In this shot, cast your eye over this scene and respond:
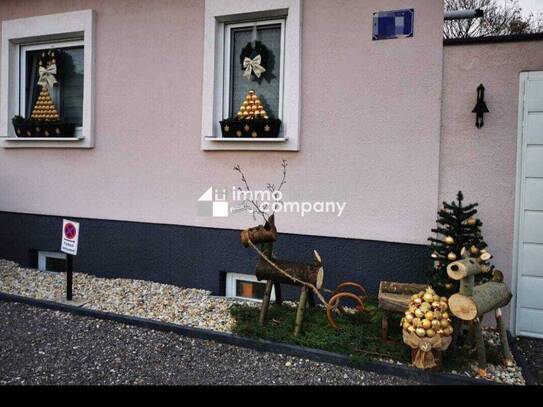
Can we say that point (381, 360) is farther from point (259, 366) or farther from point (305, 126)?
point (305, 126)

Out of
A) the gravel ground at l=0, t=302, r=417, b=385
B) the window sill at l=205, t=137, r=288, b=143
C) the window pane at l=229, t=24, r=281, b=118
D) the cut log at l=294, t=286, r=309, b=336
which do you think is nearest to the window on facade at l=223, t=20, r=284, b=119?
the window pane at l=229, t=24, r=281, b=118

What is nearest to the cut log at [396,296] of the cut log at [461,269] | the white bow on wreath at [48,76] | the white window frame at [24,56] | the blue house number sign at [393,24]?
the cut log at [461,269]

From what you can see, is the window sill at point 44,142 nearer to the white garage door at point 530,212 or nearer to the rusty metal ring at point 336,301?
the rusty metal ring at point 336,301

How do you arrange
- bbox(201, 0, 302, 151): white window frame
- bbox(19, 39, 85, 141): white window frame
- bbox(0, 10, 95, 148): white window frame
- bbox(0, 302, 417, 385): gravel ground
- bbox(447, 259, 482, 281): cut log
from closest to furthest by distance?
bbox(447, 259, 482, 281): cut log
bbox(0, 302, 417, 385): gravel ground
bbox(201, 0, 302, 151): white window frame
bbox(0, 10, 95, 148): white window frame
bbox(19, 39, 85, 141): white window frame

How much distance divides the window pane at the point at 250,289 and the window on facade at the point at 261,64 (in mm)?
1835

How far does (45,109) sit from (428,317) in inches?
204

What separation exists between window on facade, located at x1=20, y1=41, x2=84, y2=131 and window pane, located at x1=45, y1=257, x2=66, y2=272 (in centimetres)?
180

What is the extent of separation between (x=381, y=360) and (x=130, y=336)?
2095 millimetres

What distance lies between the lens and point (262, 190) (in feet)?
15.3

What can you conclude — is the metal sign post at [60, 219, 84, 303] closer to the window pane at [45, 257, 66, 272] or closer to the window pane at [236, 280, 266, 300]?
the window pane at [45, 257, 66, 272]

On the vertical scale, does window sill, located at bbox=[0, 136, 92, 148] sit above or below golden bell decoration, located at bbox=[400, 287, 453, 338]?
above

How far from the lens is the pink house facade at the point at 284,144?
12.9 ft

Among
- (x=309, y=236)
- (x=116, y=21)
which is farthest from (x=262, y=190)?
(x=116, y=21)

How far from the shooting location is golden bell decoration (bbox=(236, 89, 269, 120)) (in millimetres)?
4656
